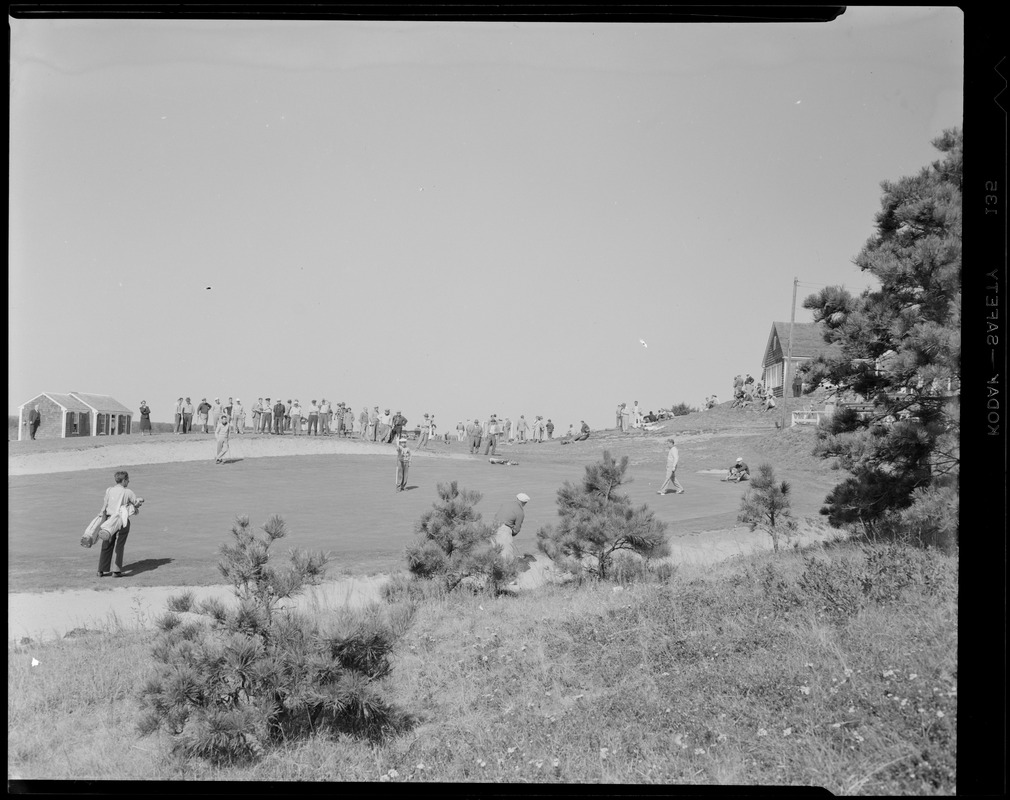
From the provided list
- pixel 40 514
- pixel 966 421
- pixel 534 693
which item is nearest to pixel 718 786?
pixel 534 693

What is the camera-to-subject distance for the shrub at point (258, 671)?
386cm

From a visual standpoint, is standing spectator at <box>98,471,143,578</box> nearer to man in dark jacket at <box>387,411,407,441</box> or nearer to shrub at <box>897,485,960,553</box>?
man in dark jacket at <box>387,411,407,441</box>

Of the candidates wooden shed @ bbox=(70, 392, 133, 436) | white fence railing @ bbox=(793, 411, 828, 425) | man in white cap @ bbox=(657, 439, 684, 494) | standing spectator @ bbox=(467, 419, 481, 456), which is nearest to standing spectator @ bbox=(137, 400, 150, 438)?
wooden shed @ bbox=(70, 392, 133, 436)

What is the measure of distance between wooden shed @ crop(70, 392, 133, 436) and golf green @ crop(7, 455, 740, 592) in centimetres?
54

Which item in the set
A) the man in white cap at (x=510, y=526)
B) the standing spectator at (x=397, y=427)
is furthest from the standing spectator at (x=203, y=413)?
the man in white cap at (x=510, y=526)

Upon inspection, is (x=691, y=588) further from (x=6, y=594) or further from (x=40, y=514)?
(x=40, y=514)

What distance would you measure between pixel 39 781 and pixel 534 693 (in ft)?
10.2

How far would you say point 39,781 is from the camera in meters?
3.79

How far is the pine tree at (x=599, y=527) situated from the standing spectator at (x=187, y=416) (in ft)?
11.6

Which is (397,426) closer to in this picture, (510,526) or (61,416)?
(510,526)

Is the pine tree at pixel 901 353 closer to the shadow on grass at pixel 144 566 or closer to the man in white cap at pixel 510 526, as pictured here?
the man in white cap at pixel 510 526

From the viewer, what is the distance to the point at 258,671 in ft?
12.7

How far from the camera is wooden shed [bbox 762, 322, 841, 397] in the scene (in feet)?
20.3

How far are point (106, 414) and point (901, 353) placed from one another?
6.95 m
